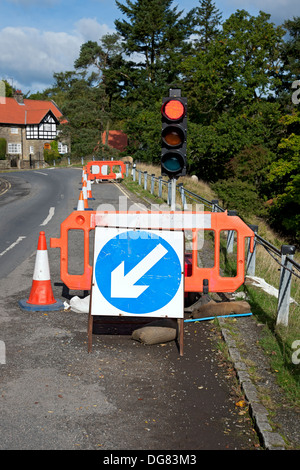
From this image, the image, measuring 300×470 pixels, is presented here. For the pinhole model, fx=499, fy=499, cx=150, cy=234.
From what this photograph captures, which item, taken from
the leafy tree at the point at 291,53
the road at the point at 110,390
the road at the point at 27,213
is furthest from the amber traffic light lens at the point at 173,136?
the leafy tree at the point at 291,53

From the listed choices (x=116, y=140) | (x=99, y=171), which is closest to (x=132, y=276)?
(x=99, y=171)

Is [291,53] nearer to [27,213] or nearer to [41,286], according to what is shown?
Answer: [27,213]

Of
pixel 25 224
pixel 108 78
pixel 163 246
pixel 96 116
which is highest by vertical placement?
pixel 108 78

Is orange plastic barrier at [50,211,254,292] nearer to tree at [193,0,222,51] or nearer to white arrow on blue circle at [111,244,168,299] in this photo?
white arrow on blue circle at [111,244,168,299]

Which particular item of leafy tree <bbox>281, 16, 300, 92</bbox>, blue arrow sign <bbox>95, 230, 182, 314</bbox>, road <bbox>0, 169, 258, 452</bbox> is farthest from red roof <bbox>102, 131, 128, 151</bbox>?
blue arrow sign <bbox>95, 230, 182, 314</bbox>

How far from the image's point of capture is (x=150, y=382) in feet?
18.1

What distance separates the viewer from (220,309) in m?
7.70

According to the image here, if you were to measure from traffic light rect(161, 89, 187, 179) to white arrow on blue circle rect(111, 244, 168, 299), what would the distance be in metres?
2.57

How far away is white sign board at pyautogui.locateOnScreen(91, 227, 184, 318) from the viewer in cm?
653

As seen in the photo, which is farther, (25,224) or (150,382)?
(25,224)

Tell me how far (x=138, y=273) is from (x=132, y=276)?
0.09m

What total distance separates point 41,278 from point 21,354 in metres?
2.08

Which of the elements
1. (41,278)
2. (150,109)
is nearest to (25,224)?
(41,278)
